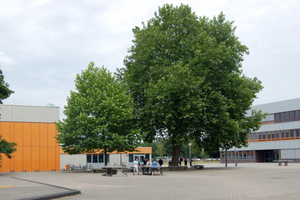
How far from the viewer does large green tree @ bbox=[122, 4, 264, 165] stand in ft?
105

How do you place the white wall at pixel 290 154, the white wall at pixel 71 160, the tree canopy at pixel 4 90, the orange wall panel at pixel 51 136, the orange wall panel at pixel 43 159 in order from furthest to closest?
1. the white wall at pixel 290 154
2. the white wall at pixel 71 160
3. the orange wall panel at pixel 51 136
4. the orange wall panel at pixel 43 159
5. the tree canopy at pixel 4 90

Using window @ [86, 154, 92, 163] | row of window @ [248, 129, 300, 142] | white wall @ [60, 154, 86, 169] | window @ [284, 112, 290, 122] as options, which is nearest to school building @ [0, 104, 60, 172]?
white wall @ [60, 154, 86, 169]

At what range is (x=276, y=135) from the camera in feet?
223

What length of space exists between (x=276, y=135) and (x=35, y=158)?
1838 inches

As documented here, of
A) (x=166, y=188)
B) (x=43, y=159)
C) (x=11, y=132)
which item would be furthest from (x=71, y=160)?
(x=166, y=188)

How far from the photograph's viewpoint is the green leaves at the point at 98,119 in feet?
109

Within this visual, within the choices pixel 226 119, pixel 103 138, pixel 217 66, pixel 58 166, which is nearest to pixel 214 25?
pixel 217 66

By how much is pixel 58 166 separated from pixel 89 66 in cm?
1492

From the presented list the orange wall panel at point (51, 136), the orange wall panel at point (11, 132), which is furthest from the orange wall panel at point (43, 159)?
the orange wall panel at point (11, 132)

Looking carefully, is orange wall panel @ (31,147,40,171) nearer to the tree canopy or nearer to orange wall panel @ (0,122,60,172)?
orange wall panel @ (0,122,60,172)

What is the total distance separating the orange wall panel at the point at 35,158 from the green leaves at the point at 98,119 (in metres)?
9.08

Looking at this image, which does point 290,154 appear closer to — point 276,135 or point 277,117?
point 276,135

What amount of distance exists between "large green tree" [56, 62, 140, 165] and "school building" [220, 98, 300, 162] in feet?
101

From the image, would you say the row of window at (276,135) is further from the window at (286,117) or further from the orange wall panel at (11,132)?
the orange wall panel at (11,132)
